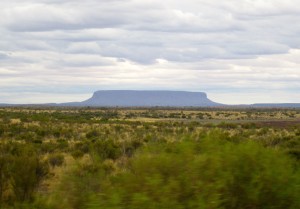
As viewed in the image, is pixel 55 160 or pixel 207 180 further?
pixel 55 160

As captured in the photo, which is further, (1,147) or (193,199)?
(1,147)

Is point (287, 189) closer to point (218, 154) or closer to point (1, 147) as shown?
point (218, 154)

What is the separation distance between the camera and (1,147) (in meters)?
27.0

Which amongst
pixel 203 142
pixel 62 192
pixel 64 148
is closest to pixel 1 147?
pixel 64 148

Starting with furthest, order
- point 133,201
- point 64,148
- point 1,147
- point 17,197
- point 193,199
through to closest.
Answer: point 64,148
point 1,147
point 17,197
point 193,199
point 133,201

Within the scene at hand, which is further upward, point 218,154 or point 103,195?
point 218,154

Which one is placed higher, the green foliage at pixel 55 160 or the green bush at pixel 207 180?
the green bush at pixel 207 180

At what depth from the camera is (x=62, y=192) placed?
37.0ft

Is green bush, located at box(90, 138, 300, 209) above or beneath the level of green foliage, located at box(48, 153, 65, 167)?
above

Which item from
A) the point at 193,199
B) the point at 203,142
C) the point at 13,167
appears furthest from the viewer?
the point at 13,167

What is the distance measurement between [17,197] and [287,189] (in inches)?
304

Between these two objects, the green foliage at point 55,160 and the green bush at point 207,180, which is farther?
the green foliage at point 55,160

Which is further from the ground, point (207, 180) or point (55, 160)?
point (207, 180)

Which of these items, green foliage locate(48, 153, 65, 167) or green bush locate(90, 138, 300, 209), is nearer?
green bush locate(90, 138, 300, 209)
